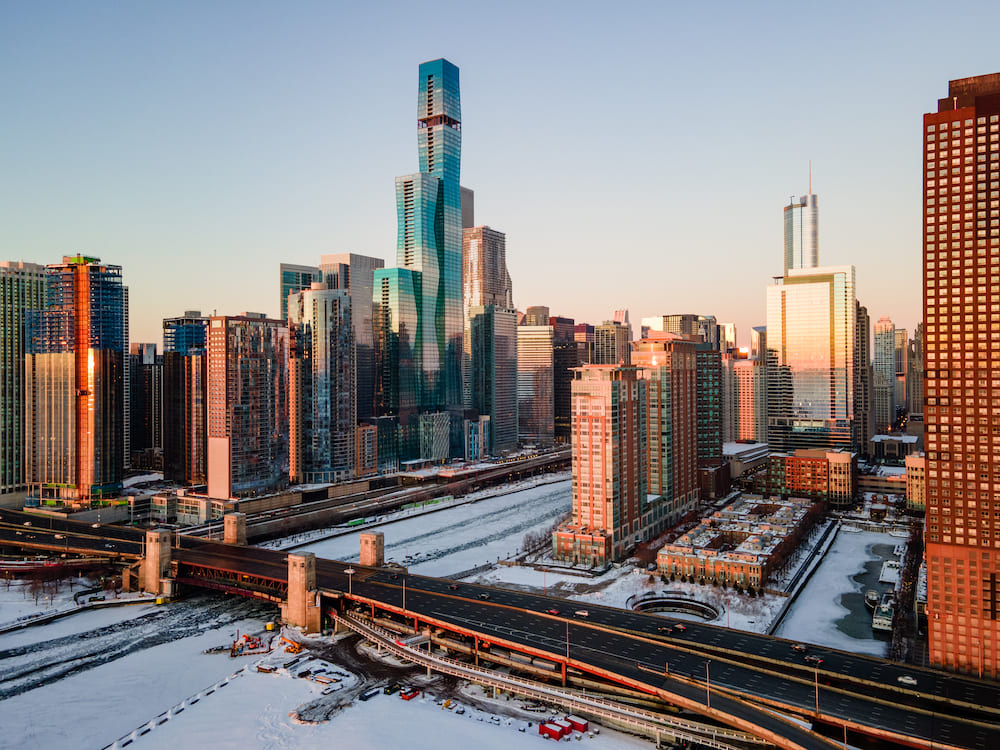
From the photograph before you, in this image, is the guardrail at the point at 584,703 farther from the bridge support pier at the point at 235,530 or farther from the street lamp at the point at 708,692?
the bridge support pier at the point at 235,530

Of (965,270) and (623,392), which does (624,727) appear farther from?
(623,392)

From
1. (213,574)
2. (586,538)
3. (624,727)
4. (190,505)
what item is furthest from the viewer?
(190,505)

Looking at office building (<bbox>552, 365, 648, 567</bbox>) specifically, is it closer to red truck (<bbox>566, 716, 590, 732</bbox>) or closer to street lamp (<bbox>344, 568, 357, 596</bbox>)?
street lamp (<bbox>344, 568, 357, 596</bbox>)

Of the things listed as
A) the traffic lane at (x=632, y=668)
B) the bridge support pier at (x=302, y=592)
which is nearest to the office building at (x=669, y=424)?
the traffic lane at (x=632, y=668)

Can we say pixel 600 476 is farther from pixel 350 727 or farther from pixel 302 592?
Result: pixel 350 727

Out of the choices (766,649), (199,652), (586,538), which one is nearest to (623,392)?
(586,538)

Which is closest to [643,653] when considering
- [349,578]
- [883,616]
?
[883,616]
